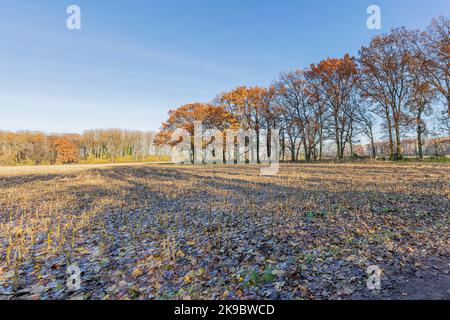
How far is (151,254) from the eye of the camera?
502 cm

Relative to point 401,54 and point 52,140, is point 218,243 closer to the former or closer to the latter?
point 401,54

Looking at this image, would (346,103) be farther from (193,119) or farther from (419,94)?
(193,119)

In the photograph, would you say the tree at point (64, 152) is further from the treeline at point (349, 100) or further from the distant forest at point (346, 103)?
the treeline at point (349, 100)

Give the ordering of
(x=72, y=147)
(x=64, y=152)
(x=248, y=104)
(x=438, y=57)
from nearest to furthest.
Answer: (x=438, y=57) → (x=248, y=104) → (x=64, y=152) → (x=72, y=147)

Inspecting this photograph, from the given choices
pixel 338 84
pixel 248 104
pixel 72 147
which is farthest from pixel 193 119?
pixel 72 147

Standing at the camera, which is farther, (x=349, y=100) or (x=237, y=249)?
(x=349, y=100)

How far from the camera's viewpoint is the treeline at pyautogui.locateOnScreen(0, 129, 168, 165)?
71.2m

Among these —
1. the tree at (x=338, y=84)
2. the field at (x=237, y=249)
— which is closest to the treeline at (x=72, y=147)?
the tree at (x=338, y=84)

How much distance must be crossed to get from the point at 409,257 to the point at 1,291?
24.7 ft

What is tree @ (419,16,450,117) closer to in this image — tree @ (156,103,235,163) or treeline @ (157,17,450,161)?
treeline @ (157,17,450,161)

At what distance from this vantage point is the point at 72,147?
79.4 m

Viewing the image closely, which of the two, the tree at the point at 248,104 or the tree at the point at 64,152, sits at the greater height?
the tree at the point at 248,104

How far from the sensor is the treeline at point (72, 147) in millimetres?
71156
